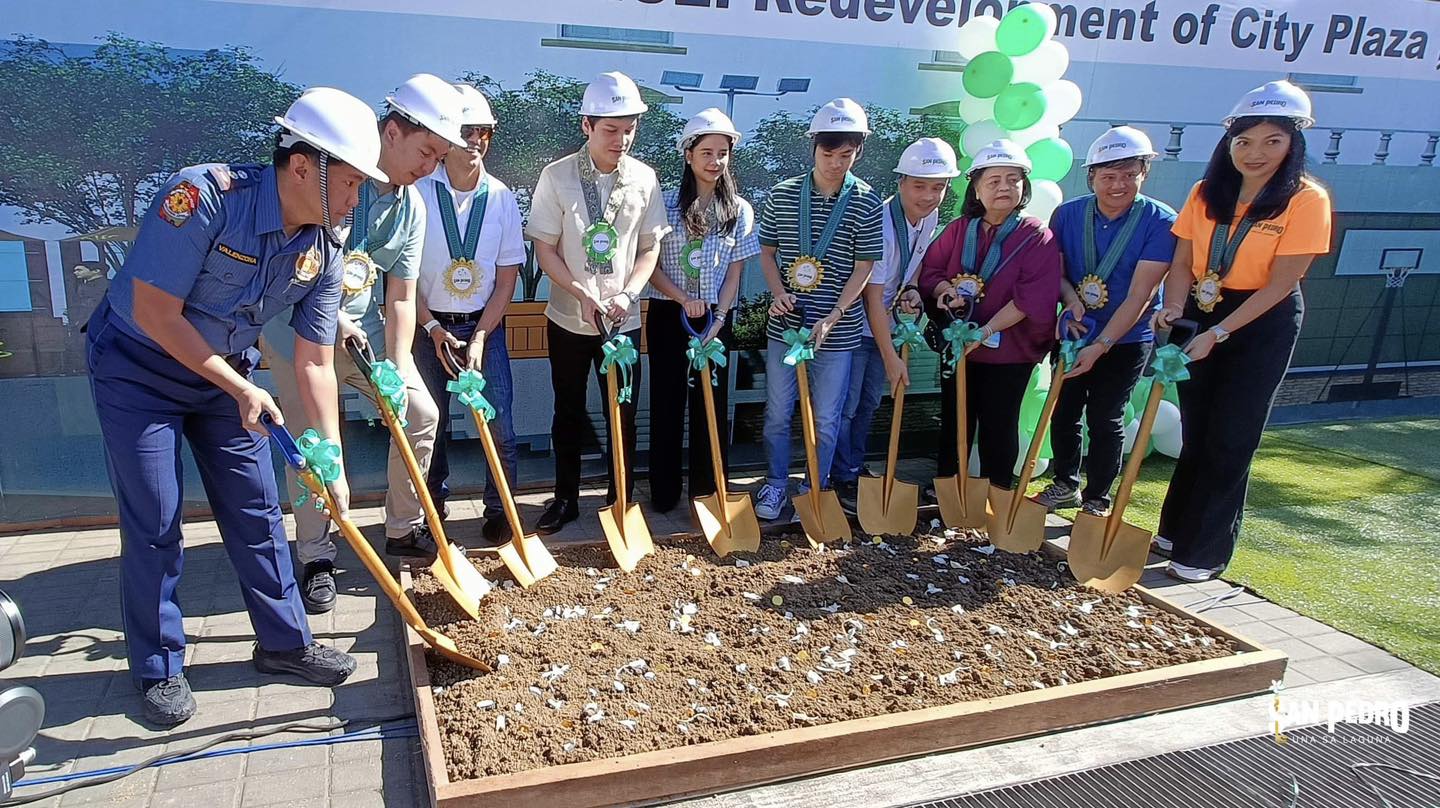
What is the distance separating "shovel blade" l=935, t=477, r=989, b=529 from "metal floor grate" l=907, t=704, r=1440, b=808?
1.58 meters

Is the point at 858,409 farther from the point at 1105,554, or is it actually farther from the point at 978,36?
the point at 978,36

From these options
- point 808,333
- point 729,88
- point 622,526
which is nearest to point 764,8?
point 729,88

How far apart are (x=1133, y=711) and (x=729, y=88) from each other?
3331 millimetres

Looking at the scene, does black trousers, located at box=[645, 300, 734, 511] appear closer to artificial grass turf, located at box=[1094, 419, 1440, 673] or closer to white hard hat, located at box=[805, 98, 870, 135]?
white hard hat, located at box=[805, 98, 870, 135]

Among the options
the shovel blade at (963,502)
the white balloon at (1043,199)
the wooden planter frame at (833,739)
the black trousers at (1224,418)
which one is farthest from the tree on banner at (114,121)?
the black trousers at (1224,418)

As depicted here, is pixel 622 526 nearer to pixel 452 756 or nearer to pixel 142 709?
pixel 452 756

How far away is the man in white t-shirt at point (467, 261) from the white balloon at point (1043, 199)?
2.59 metres

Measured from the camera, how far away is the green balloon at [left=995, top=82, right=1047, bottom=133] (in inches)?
175

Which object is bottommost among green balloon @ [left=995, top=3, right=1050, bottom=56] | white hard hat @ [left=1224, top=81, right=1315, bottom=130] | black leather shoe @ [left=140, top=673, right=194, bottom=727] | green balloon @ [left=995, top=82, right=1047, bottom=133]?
black leather shoe @ [left=140, top=673, right=194, bottom=727]

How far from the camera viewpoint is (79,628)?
3199mm

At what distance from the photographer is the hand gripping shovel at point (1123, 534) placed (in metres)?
3.54

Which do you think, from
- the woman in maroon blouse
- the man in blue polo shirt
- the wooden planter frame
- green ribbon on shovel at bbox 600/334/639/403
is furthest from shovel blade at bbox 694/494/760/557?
the man in blue polo shirt

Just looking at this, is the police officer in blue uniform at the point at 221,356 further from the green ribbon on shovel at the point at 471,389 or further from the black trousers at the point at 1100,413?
the black trousers at the point at 1100,413

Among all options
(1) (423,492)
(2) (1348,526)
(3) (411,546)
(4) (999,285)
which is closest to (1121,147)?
(4) (999,285)
